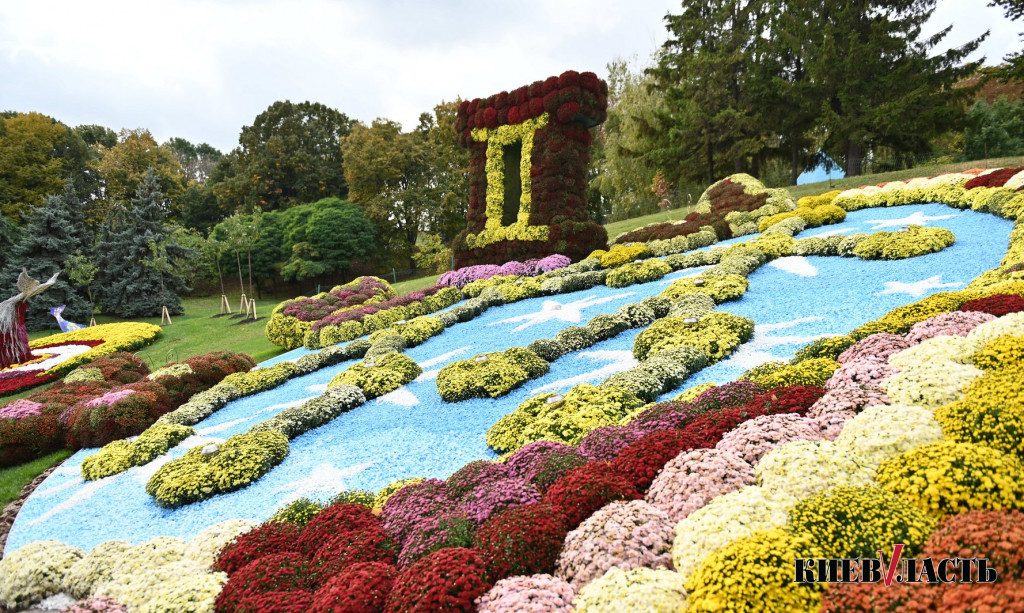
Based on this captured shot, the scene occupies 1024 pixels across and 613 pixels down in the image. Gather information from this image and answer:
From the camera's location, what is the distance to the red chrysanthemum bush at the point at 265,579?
13.1 ft

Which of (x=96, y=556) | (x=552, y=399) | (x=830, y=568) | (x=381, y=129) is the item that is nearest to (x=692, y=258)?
(x=552, y=399)

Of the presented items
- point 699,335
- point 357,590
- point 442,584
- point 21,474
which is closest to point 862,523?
point 442,584

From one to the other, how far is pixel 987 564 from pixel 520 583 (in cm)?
232

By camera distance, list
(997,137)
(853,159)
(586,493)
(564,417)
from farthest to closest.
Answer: (997,137) < (853,159) < (564,417) < (586,493)

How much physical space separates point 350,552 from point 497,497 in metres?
1.22

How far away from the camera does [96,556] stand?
541 cm

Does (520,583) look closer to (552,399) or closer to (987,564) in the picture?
(987,564)

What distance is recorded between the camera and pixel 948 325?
597cm

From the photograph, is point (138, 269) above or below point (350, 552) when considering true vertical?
above

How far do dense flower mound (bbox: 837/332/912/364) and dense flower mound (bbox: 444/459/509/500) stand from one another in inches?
151

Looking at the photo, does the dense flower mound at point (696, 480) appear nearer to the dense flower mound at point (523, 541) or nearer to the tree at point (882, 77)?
the dense flower mound at point (523, 541)

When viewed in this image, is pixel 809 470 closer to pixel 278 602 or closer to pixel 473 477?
pixel 473 477

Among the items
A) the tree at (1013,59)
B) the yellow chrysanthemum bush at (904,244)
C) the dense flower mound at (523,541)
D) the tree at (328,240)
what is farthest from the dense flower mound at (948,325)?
the tree at (328,240)

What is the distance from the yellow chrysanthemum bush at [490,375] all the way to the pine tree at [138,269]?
2611cm
